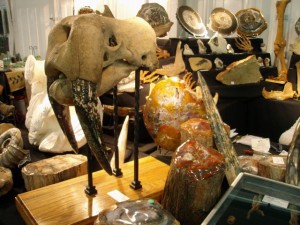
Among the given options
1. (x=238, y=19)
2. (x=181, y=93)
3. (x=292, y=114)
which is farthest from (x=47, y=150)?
(x=238, y=19)

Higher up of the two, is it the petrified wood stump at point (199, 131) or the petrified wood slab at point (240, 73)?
the petrified wood slab at point (240, 73)

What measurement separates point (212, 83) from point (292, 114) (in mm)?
717

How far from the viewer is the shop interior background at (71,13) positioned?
4039 millimetres

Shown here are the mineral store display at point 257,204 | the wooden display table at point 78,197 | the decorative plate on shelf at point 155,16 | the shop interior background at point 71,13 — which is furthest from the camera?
the shop interior background at point 71,13

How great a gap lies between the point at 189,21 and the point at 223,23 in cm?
41

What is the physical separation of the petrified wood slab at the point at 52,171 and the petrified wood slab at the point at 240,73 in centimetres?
160

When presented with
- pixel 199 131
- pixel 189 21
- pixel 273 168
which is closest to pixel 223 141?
pixel 199 131

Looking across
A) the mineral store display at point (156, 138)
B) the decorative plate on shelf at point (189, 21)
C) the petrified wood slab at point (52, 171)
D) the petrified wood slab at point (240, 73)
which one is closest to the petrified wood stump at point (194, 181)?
the mineral store display at point (156, 138)

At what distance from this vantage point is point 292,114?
101 inches

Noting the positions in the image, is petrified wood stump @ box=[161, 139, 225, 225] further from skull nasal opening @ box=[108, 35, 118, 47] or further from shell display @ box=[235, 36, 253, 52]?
shell display @ box=[235, 36, 253, 52]

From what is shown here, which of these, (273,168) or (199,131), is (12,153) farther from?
(273,168)

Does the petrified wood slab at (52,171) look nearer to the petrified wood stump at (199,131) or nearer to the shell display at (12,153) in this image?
the shell display at (12,153)

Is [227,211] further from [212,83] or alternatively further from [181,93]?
[212,83]

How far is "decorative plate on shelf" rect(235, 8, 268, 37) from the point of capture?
3529mm
